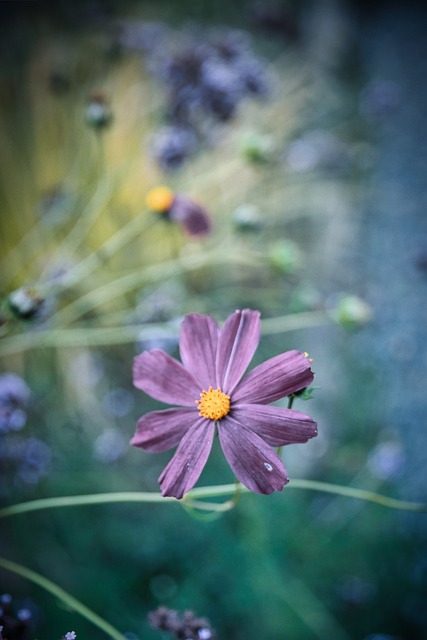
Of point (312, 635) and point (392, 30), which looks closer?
point (312, 635)

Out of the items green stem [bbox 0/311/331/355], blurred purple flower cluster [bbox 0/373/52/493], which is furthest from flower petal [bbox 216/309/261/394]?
blurred purple flower cluster [bbox 0/373/52/493]

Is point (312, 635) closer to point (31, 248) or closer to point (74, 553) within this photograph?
point (74, 553)

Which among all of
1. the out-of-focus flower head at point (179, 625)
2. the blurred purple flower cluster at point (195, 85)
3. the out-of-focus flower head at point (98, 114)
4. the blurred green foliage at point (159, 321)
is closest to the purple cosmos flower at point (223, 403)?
the out-of-focus flower head at point (179, 625)

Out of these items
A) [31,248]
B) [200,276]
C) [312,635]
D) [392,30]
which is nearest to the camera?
[312,635]

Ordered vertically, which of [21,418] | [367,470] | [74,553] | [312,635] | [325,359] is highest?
[325,359]

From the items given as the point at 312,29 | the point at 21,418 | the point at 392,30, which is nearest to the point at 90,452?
the point at 21,418

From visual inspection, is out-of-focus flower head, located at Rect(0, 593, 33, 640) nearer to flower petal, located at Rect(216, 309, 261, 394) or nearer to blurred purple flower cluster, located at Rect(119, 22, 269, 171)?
flower petal, located at Rect(216, 309, 261, 394)
